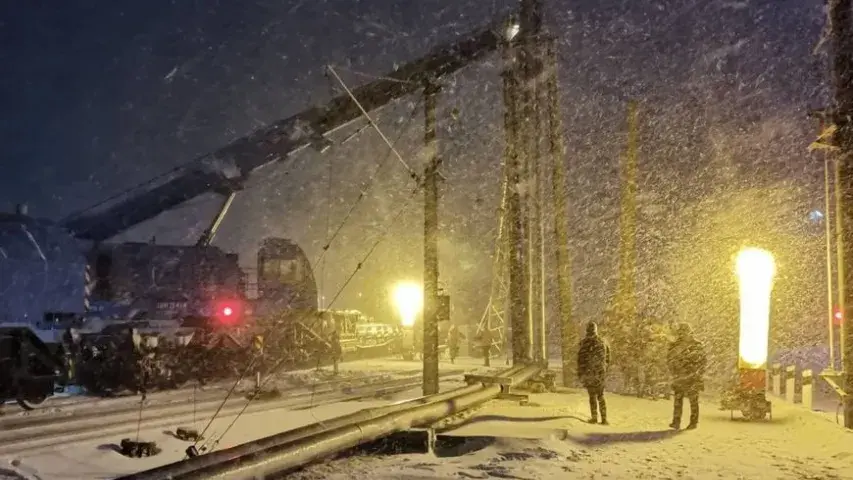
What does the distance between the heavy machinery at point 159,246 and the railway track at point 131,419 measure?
389cm

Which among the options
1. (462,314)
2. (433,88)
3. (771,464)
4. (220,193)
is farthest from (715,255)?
(771,464)

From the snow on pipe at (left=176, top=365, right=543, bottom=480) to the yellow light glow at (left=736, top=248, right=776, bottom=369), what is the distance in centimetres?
544

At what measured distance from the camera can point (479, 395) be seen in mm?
13312

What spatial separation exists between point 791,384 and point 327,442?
14.4 metres

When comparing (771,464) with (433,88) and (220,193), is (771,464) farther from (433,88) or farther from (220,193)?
(220,193)

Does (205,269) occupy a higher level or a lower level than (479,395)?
higher

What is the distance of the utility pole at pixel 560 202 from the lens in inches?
775

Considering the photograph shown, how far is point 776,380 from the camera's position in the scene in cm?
1955

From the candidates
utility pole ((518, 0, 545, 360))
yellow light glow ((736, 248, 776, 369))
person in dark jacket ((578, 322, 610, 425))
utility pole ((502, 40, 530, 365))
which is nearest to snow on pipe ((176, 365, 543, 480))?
person in dark jacket ((578, 322, 610, 425))

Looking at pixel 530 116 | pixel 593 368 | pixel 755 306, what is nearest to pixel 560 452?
pixel 593 368

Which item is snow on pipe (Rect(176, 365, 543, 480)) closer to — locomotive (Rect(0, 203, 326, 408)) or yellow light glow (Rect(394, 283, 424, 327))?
locomotive (Rect(0, 203, 326, 408))

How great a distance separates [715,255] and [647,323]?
32.2 metres

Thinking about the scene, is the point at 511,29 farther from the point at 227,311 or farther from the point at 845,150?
the point at 227,311

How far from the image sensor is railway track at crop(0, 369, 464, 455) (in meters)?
11.0
